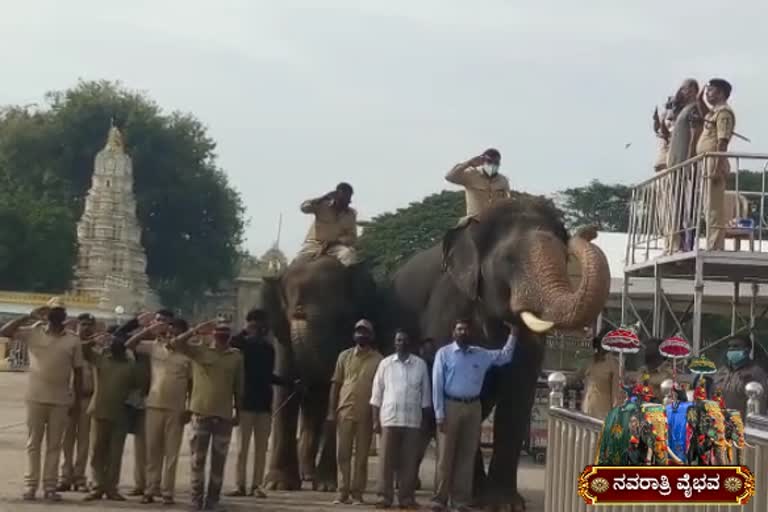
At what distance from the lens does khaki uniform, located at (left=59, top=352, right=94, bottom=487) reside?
44.1 feet

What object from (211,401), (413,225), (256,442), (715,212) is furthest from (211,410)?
(413,225)

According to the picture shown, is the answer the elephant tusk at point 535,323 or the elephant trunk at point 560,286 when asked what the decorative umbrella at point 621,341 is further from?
the elephant tusk at point 535,323

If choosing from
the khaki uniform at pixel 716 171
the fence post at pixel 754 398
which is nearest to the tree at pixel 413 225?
the khaki uniform at pixel 716 171

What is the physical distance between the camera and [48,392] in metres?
12.7

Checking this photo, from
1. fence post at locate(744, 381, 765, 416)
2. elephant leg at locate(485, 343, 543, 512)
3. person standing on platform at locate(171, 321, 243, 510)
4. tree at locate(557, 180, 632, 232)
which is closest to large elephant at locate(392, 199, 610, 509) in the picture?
elephant leg at locate(485, 343, 543, 512)

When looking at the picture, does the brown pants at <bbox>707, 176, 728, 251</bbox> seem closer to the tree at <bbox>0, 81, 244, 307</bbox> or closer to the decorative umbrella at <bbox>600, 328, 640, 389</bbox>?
the decorative umbrella at <bbox>600, 328, 640, 389</bbox>

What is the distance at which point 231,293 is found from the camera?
295 feet

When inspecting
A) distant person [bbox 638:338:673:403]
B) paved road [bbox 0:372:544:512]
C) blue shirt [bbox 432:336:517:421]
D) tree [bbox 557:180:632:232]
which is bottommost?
paved road [bbox 0:372:544:512]

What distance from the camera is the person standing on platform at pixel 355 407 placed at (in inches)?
520

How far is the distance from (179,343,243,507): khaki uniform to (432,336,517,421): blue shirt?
1.75m

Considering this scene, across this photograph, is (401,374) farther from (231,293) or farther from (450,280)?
(231,293)

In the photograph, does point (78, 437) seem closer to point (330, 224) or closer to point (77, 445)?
point (77, 445)

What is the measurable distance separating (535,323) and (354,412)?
7.29 feet

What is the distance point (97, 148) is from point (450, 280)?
60526mm
